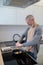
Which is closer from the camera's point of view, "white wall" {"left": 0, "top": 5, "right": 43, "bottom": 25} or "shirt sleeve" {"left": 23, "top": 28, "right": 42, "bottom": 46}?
"shirt sleeve" {"left": 23, "top": 28, "right": 42, "bottom": 46}

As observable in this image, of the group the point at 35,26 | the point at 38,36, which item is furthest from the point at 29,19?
the point at 38,36

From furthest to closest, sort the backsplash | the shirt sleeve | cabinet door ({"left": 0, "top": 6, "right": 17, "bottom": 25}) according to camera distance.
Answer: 1. the backsplash
2. cabinet door ({"left": 0, "top": 6, "right": 17, "bottom": 25})
3. the shirt sleeve

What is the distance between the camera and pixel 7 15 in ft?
8.94

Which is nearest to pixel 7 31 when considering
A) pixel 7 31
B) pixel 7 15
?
pixel 7 31

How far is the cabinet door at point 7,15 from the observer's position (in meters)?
2.68

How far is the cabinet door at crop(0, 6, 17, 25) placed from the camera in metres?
2.68

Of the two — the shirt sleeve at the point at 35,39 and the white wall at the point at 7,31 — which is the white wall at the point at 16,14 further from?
the shirt sleeve at the point at 35,39

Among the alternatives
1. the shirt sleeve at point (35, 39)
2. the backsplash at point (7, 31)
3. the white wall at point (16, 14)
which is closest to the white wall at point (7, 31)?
the backsplash at point (7, 31)

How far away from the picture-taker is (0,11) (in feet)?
8.70

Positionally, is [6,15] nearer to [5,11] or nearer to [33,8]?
[5,11]

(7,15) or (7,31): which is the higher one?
(7,15)

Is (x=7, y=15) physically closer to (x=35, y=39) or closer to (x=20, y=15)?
(x=20, y=15)

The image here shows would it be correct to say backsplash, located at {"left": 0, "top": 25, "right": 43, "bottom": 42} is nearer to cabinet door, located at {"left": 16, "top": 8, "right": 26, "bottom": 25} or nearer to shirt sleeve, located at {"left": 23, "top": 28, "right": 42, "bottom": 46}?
cabinet door, located at {"left": 16, "top": 8, "right": 26, "bottom": 25}

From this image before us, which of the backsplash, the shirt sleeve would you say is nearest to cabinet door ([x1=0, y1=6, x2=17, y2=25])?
the backsplash
